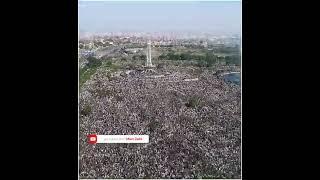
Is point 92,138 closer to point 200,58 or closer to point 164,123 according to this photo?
point 164,123

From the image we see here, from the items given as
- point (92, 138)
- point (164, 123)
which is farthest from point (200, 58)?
point (92, 138)

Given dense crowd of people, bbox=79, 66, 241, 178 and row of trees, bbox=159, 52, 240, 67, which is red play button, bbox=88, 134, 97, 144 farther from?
row of trees, bbox=159, 52, 240, 67

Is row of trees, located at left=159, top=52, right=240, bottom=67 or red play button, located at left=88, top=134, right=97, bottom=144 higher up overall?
row of trees, located at left=159, top=52, right=240, bottom=67

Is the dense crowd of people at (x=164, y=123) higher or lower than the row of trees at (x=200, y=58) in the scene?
lower

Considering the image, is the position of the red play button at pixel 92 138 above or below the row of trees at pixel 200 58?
below

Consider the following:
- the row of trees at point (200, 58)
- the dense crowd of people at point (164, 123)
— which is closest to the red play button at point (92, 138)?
the dense crowd of people at point (164, 123)

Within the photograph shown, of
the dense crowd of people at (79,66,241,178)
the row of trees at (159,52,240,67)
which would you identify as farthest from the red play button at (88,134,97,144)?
the row of trees at (159,52,240,67)

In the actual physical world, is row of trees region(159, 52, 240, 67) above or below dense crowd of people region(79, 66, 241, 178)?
above

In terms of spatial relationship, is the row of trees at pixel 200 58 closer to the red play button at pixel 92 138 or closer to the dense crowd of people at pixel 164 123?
the dense crowd of people at pixel 164 123

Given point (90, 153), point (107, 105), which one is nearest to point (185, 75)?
point (107, 105)
